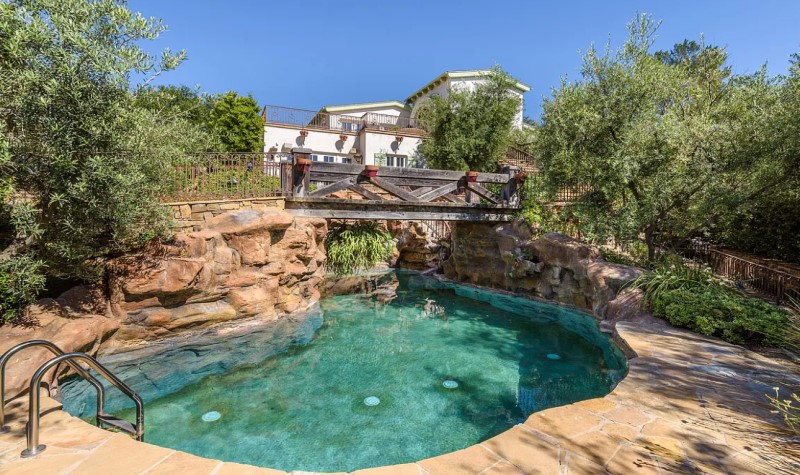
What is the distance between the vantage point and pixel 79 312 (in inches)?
255

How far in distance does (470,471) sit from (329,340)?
6.22m

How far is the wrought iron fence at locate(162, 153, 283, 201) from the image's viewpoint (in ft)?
29.1

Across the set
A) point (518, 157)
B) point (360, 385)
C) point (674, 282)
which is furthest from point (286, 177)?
point (518, 157)

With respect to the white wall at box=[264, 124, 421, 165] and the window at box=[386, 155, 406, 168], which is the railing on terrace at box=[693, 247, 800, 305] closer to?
the window at box=[386, 155, 406, 168]

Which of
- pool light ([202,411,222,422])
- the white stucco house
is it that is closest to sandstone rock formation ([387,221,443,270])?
the white stucco house

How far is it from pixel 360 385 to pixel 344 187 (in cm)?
588

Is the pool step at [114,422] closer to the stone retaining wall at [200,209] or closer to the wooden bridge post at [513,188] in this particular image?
the stone retaining wall at [200,209]

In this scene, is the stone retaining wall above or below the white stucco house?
below

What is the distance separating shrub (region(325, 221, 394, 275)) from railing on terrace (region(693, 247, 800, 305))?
374 inches

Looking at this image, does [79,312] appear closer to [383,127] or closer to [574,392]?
[574,392]

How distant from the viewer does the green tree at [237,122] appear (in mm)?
22484

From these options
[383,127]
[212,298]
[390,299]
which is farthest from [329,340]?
[383,127]

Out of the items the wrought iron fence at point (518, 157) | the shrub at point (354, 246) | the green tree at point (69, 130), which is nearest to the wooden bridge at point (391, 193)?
the shrub at point (354, 246)

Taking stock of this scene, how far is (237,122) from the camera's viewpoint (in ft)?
74.8
